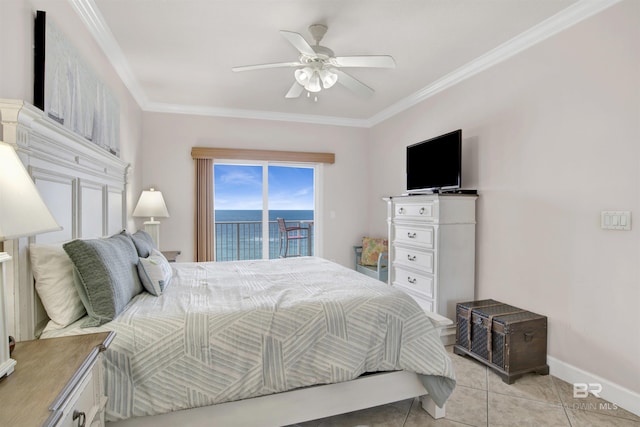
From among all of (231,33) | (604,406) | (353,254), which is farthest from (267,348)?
(353,254)

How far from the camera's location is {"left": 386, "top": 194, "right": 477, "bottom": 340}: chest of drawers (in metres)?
3.02

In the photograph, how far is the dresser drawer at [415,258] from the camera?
10.2 feet

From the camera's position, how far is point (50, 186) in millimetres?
1724

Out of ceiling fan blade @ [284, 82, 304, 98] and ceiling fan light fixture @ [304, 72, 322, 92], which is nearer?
ceiling fan light fixture @ [304, 72, 322, 92]

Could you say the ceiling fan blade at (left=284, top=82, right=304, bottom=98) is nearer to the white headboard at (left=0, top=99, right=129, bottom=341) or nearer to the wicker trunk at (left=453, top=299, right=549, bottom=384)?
the white headboard at (left=0, top=99, right=129, bottom=341)

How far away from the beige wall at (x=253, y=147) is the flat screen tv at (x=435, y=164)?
1.53 m

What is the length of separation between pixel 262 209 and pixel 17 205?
4056mm

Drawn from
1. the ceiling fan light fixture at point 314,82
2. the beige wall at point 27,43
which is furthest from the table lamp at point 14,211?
the ceiling fan light fixture at point 314,82

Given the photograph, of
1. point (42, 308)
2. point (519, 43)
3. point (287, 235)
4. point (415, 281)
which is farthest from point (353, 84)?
point (287, 235)

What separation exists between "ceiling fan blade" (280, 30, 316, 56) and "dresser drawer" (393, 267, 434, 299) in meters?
2.19

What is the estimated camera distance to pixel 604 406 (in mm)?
2088

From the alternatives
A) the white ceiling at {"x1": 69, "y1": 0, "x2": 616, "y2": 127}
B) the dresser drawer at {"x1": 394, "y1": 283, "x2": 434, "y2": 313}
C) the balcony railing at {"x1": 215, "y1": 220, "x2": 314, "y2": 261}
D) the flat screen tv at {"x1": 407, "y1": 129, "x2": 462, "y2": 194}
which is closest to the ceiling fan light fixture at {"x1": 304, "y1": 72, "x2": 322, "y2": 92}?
the white ceiling at {"x1": 69, "y1": 0, "x2": 616, "y2": 127}

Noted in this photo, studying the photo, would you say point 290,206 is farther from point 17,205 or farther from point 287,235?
point 17,205

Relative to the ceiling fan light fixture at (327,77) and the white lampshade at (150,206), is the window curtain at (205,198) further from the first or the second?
the ceiling fan light fixture at (327,77)
